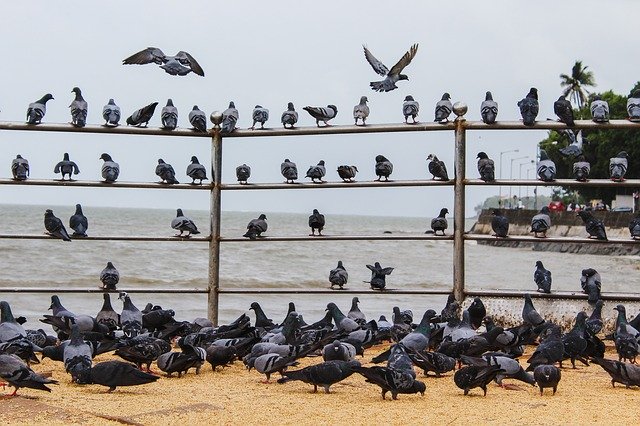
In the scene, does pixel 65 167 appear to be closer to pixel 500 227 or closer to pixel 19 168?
pixel 19 168

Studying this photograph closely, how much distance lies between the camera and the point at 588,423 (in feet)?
22.1

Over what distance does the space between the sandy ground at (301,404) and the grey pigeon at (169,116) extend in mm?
3735

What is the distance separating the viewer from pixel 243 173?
1249cm

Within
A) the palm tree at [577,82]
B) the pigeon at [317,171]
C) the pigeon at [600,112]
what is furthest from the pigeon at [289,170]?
the palm tree at [577,82]

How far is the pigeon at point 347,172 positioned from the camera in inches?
476

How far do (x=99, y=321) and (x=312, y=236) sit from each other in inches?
108

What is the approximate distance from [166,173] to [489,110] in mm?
3983

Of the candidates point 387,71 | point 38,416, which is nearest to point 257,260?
point 387,71

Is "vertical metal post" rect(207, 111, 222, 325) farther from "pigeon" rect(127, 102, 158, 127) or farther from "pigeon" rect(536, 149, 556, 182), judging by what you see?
"pigeon" rect(536, 149, 556, 182)

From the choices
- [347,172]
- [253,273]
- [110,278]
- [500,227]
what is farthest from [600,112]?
[253,273]

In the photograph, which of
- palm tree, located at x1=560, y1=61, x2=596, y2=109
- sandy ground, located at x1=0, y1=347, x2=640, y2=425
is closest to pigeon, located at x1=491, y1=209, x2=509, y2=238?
sandy ground, located at x1=0, y1=347, x2=640, y2=425

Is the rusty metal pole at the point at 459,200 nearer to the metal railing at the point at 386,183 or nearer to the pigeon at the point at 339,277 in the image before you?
the metal railing at the point at 386,183

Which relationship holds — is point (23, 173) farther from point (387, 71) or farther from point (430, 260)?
point (430, 260)

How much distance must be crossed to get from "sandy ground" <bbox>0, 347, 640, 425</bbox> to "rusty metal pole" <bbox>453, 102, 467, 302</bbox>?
8.71 ft
